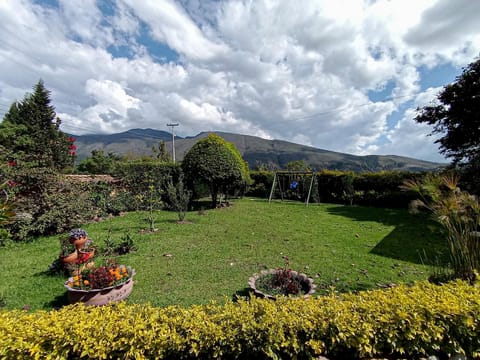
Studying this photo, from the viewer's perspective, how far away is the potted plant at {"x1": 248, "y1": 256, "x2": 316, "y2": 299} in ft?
10.5

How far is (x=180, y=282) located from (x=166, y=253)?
1.46m

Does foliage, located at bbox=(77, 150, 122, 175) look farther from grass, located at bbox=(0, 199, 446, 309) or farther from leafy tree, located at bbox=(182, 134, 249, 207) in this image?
grass, located at bbox=(0, 199, 446, 309)

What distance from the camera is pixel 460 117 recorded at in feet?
32.9

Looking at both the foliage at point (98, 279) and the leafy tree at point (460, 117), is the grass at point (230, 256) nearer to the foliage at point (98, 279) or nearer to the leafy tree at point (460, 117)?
the foliage at point (98, 279)

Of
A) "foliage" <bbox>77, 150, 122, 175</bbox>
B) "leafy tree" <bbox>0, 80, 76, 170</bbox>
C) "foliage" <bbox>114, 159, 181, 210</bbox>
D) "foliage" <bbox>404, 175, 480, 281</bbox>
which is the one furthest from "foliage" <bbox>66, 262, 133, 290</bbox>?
"foliage" <bbox>77, 150, 122, 175</bbox>

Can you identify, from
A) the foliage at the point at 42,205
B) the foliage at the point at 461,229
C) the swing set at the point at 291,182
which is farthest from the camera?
Answer: the swing set at the point at 291,182

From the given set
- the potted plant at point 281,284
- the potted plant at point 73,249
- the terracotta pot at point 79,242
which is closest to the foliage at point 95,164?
the potted plant at point 73,249

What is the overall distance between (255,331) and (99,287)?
251 cm

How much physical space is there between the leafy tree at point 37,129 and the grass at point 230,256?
1903 centimetres

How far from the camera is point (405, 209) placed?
11328mm

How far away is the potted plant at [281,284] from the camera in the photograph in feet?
10.5

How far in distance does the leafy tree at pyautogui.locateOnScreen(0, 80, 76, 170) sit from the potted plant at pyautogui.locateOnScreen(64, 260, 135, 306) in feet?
70.9

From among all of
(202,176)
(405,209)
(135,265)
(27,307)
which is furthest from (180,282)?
(405,209)

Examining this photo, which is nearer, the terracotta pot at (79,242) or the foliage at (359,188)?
the terracotta pot at (79,242)
